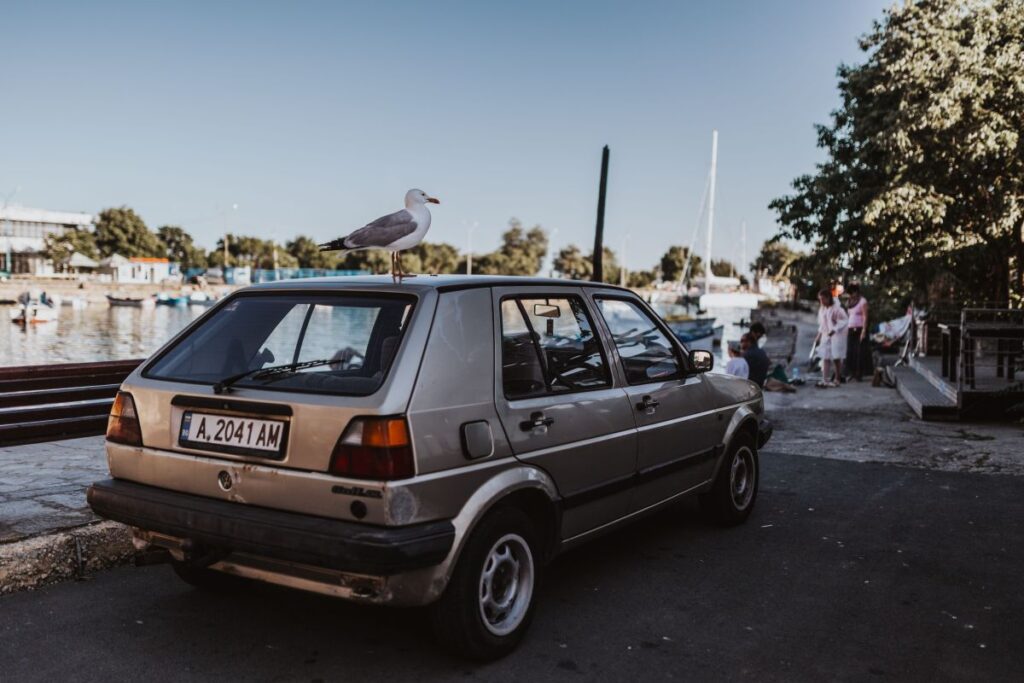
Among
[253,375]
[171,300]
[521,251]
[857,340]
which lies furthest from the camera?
[521,251]

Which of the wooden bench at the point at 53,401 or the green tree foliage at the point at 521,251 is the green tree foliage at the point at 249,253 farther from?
the wooden bench at the point at 53,401

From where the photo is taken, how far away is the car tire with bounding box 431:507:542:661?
3.26 metres

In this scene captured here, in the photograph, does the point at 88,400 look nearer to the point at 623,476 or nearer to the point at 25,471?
the point at 25,471

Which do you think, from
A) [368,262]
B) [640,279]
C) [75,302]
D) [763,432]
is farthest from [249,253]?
[763,432]

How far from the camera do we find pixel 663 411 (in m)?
4.67

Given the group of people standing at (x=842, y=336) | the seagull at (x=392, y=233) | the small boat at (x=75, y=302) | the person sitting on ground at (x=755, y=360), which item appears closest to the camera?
the seagull at (x=392, y=233)

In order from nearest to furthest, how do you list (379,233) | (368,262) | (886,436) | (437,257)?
(379,233)
(886,436)
(368,262)
(437,257)

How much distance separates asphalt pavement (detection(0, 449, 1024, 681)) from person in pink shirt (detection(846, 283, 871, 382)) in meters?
9.55

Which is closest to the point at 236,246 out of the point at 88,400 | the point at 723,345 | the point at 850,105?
the point at 723,345

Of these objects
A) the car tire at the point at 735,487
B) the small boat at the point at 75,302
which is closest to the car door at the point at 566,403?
the car tire at the point at 735,487

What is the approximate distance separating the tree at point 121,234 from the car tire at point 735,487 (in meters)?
125

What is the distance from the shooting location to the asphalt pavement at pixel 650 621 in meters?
3.39

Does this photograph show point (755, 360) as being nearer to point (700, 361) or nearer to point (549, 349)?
point (700, 361)

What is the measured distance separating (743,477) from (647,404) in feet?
5.41
